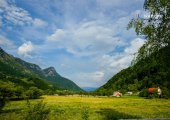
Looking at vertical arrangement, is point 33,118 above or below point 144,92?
below

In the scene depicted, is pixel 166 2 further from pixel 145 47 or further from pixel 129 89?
pixel 129 89

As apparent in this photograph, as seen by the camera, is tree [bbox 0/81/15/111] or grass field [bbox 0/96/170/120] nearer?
grass field [bbox 0/96/170/120]

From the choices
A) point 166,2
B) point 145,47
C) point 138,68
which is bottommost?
point 138,68

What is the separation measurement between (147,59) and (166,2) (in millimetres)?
6750

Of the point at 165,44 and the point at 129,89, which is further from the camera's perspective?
the point at 129,89

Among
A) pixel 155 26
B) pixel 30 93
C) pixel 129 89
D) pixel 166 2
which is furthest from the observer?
pixel 129 89

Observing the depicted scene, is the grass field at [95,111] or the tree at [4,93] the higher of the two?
the tree at [4,93]

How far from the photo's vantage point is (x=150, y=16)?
104ft

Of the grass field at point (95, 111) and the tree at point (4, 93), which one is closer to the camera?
the grass field at point (95, 111)

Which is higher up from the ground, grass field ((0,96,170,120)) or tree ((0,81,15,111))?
tree ((0,81,15,111))

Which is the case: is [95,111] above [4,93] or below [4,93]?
below

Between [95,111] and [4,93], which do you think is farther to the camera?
[95,111]

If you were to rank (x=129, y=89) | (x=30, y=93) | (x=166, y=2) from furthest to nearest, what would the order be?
(x=129, y=89) < (x=30, y=93) < (x=166, y=2)

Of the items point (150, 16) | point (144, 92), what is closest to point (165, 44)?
point (150, 16)
